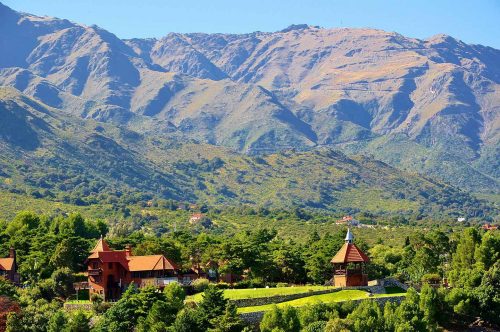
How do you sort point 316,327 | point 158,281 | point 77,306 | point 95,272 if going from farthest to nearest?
point 158,281 → point 95,272 → point 77,306 → point 316,327

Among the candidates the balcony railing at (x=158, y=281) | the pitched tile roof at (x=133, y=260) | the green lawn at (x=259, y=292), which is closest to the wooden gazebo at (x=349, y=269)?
the green lawn at (x=259, y=292)

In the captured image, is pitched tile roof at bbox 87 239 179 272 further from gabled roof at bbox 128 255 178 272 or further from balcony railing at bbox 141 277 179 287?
balcony railing at bbox 141 277 179 287

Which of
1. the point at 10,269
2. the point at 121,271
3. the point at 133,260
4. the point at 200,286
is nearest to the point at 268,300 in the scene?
the point at 200,286

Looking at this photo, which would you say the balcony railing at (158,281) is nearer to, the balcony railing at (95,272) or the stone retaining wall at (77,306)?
the balcony railing at (95,272)

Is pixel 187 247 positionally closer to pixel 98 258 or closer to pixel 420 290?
pixel 98 258

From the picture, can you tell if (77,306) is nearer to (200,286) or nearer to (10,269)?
(10,269)

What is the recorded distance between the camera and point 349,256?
3799 inches

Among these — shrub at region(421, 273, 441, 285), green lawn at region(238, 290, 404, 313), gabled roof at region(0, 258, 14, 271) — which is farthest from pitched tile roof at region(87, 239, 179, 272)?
shrub at region(421, 273, 441, 285)

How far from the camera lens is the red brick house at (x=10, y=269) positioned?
94250mm

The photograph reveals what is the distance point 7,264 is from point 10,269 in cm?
117

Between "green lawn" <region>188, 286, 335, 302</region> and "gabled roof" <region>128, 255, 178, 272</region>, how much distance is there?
5.74 m

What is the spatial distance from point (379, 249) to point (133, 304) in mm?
60219

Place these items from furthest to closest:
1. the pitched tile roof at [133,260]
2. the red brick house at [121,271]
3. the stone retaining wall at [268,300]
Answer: the pitched tile roof at [133,260], the red brick house at [121,271], the stone retaining wall at [268,300]

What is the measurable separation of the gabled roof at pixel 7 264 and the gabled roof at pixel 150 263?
1218 cm
